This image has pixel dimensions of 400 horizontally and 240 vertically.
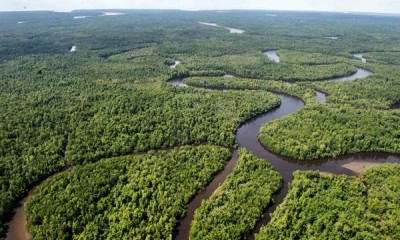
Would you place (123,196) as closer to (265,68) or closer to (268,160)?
(268,160)

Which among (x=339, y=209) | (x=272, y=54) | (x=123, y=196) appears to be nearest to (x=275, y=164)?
(x=339, y=209)

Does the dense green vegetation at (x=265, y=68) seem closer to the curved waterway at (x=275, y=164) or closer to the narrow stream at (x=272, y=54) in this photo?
the narrow stream at (x=272, y=54)

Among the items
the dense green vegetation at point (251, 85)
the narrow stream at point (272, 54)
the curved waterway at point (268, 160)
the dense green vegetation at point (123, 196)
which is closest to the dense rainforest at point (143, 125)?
the dense green vegetation at point (123, 196)

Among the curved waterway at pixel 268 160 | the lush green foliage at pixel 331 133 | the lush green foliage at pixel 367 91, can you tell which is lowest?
the curved waterway at pixel 268 160

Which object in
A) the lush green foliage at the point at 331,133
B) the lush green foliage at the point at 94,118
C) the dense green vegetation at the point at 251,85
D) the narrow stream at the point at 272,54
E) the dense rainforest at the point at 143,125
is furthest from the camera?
the narrow stream at the point at 272,54

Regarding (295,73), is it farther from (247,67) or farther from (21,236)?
(21,236)

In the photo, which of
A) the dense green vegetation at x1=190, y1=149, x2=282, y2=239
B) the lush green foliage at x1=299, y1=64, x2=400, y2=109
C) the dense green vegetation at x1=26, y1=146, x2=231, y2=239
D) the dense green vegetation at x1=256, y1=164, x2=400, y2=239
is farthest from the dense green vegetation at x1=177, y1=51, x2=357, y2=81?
the dense green vegetation at x1=190, y1=149, x2=282, y2=239
